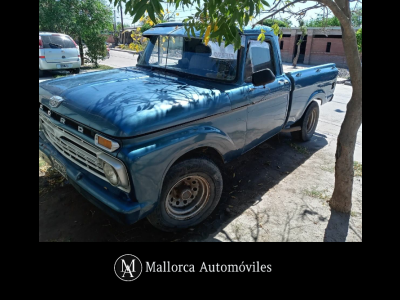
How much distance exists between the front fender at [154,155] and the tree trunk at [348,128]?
1611 mm

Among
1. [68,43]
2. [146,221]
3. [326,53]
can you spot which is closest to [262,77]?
[146,221]

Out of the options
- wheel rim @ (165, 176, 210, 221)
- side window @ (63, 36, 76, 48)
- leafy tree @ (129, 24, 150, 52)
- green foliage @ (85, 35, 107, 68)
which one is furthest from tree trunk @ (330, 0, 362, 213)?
green foliage @ (85, 35, 107, 68)

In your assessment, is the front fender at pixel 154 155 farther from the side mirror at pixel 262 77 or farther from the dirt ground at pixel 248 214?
the side mirror at pixel 262 77

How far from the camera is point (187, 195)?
117 inches

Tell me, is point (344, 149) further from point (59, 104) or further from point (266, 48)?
point (59, 104)

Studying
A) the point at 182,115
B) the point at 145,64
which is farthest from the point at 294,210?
the point at 145,64

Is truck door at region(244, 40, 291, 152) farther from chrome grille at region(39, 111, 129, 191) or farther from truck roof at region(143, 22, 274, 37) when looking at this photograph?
chrome grille at region(39, 111, 129, 191)

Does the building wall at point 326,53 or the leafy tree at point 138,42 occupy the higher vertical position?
the building wall at point 326,53

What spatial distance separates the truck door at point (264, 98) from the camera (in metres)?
3.48

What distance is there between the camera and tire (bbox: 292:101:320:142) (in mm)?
5199

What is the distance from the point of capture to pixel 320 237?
9.85 ft

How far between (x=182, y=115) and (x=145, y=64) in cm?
184

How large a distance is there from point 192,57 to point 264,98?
105cm

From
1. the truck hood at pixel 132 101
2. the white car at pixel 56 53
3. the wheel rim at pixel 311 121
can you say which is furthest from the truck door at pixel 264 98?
the white car at pixel 56 53
